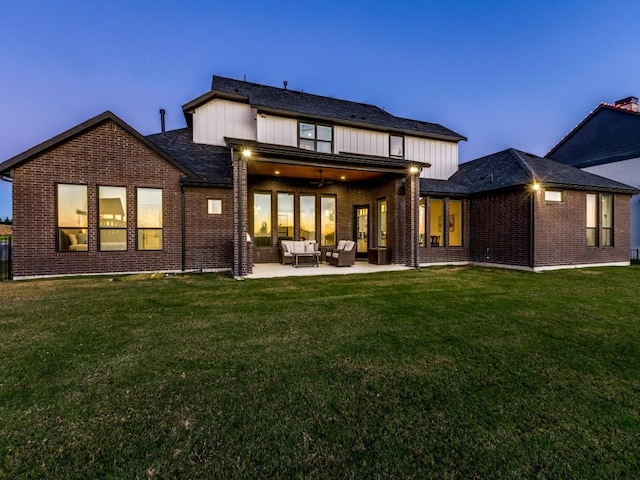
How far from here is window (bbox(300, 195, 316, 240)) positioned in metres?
12.0

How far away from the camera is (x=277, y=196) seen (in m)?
11.6

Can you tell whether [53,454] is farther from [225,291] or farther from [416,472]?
[225,291]

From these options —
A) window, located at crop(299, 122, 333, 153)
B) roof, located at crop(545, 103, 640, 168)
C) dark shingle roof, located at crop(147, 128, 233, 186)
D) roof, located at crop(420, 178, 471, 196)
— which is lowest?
roof, located at crop(420, 178, 471, 196)

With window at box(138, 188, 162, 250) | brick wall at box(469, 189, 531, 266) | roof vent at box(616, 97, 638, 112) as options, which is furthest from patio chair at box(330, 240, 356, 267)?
roof vent at box(616, 97, 638, 112)

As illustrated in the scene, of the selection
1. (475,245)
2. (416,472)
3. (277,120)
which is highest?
(277,120)

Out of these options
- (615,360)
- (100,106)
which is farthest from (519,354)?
(100,106)

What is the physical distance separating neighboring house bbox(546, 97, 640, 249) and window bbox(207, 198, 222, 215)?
65.0 feet

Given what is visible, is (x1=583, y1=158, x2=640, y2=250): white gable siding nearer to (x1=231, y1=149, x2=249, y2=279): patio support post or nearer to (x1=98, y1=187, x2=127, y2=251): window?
(x1=231, y1=149, x2=249, y2=279): patio support post

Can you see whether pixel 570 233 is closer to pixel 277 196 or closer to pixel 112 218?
pixel 277 196

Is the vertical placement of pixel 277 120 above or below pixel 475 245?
above

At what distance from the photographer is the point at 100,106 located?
79375 mm

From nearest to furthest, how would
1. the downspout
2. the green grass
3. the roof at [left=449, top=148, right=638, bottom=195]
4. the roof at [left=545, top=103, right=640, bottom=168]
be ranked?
the green grass → the downspout → the roof at [left=449, top=148, right=638, bottom=195] → the roof at [left=545, top=103, right=640, bottom=168]

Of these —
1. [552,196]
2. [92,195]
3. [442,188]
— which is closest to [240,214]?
[92,195]

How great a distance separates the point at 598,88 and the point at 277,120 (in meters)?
92.1
